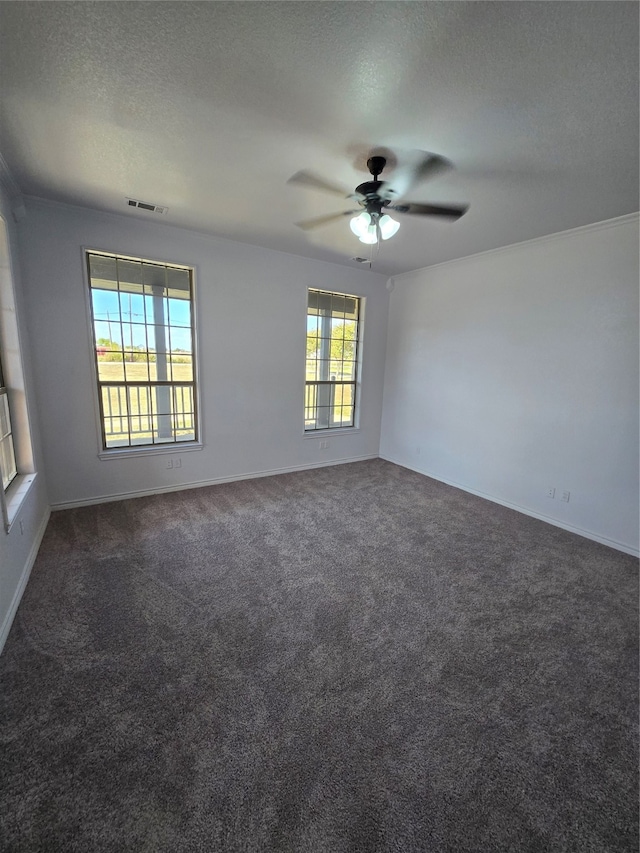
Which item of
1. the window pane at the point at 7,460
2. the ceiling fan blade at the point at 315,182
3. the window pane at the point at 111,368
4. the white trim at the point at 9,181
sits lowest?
the window pane at the point at 7,460

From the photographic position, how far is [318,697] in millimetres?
1639

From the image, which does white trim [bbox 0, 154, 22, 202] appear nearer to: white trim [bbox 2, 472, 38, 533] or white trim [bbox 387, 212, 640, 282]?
white trim [bbox 2, 472, 38, 533]

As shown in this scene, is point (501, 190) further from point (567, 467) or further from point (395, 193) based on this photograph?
point (567, 467)

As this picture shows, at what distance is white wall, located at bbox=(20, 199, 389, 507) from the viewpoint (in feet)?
10.3

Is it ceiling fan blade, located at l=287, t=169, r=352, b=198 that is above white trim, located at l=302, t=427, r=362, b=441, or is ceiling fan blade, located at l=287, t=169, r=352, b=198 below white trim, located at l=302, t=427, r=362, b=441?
above

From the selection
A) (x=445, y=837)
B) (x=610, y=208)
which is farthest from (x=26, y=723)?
(x=610, y=208)

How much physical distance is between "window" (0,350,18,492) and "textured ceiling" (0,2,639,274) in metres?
1.61

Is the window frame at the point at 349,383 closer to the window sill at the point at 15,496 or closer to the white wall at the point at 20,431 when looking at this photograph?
the white wall at the point at 20,431

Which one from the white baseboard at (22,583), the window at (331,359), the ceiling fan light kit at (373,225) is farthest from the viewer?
the window at (331,359)

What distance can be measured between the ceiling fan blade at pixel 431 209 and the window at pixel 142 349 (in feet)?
8.22

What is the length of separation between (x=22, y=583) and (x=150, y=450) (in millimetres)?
1713

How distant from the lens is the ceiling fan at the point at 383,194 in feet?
6.98

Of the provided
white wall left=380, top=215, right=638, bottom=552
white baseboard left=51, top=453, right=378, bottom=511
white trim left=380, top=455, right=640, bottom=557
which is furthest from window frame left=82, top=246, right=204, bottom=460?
white trim left=380, top=455, right=640, bottom=557

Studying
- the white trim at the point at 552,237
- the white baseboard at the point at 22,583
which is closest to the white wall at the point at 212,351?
the white baseboard at the point at 22,583
